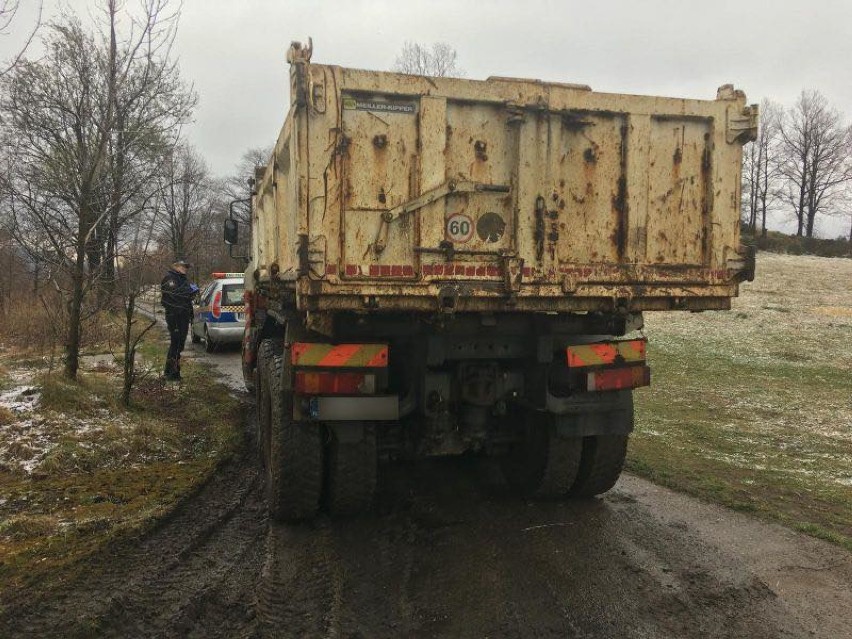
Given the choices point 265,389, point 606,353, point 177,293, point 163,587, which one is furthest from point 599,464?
point 177,293

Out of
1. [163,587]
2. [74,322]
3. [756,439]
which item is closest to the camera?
[163,587]

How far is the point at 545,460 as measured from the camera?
4734 millimetres

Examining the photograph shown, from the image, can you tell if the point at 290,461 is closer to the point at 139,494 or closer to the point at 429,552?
the point at 429,552

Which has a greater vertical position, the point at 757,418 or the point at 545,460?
the point at 545,460

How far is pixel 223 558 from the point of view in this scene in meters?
3.77

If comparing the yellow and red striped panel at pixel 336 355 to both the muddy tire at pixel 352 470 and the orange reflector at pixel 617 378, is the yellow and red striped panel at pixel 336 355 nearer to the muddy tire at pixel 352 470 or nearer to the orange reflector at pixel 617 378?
the muddy tire at pixel 352 470

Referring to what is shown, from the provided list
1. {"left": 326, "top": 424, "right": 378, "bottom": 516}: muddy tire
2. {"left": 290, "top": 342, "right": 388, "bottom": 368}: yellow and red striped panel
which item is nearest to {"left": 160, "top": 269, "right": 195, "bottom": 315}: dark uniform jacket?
{"left": 326, "top": 424, "right": 378, "bottom": 516}: muddy tire

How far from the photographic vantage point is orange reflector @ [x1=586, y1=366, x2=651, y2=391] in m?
4.31

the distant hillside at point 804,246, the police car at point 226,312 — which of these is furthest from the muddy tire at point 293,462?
the distant hillside at point 804,246

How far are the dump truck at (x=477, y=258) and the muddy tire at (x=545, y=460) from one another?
0.03 metres

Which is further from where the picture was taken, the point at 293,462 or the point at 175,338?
the point at 175,338

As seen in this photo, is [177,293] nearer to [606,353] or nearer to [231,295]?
[231,295]

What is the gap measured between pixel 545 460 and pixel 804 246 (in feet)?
154

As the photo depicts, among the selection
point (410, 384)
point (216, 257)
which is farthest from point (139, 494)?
point (216, 257)
